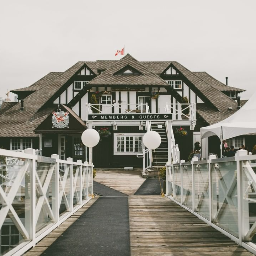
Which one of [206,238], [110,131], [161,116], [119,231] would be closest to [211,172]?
[206,238]

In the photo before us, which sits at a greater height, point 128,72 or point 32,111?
point 128,72

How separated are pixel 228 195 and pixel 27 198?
261 cm

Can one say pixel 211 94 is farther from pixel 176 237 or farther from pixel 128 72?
pixel 176 237

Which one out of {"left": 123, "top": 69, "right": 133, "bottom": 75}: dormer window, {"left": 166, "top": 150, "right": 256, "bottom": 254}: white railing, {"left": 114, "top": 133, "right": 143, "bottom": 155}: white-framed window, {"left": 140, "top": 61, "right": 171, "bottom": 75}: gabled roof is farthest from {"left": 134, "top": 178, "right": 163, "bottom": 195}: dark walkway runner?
{"left": 140, "top": 61, "right": 171, "bottom": 75}: gabled roof

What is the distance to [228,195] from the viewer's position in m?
5.91

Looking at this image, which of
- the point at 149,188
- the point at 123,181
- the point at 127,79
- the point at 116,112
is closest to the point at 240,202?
the point at 149,188

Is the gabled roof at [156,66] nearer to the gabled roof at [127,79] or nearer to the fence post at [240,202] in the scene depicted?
the gabled roof at [127,79]

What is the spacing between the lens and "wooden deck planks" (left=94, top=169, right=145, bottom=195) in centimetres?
1828

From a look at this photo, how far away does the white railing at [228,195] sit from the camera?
16.8ft

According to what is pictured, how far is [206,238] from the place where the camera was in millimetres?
6152

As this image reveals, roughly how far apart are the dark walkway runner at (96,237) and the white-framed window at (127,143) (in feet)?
63.1

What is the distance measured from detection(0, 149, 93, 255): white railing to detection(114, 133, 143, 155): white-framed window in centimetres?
2065

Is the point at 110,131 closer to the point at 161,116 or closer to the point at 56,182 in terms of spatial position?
the point at 161,116

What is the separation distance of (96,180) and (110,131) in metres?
7.83
